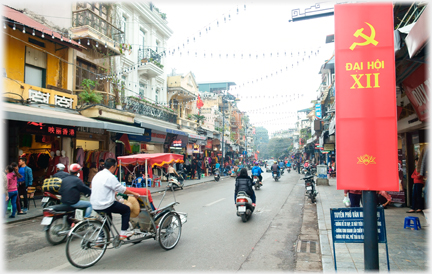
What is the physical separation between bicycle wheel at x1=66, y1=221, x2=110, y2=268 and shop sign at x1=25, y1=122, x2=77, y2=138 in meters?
9.13

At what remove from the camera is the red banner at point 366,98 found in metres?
3.70

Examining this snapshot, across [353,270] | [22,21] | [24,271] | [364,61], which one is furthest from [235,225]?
[22,21]

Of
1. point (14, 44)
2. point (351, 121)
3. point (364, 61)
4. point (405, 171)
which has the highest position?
point (14, 44)

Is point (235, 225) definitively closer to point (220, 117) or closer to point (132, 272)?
point (132, 272)

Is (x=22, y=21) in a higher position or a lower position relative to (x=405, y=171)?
higher

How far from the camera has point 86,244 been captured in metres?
4.83

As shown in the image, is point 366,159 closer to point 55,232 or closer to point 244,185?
point 244,185

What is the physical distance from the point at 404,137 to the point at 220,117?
1480 inches

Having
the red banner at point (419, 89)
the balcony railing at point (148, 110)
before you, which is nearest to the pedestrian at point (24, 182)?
the balcony railing at point (148, 110)

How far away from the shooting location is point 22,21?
11078 mm

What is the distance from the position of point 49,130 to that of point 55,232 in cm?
827

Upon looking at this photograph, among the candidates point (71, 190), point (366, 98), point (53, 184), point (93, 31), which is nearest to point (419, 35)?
point (366, 98)

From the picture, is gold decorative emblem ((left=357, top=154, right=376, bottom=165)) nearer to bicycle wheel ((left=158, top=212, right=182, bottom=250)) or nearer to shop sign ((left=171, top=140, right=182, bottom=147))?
bicycle wheel ((left=158, top=212, right=182, bottom=250))

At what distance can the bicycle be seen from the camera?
4777 millimetres
